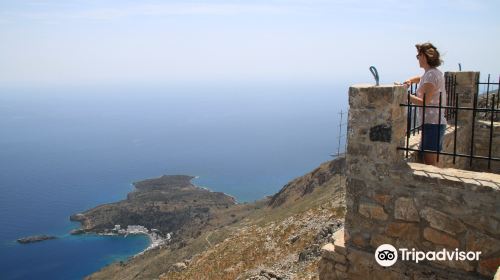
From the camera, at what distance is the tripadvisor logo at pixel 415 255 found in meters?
5.31

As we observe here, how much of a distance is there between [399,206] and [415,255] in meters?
0.77

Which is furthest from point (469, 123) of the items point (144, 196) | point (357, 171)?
point (144, 196)

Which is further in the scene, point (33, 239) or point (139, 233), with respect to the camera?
point (33, 239)

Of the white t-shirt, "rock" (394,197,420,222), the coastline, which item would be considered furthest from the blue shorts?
the coastline

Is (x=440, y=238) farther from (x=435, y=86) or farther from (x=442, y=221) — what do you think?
(x=435, y=86)

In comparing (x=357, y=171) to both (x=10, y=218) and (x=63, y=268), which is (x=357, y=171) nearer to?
(x=63, y=268)

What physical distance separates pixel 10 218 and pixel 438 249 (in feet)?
433

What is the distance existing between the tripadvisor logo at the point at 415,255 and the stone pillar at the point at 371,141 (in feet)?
1.09

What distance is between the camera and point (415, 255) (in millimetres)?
5723

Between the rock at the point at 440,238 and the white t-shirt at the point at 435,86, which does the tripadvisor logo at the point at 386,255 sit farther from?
the white t-shirt at the point at 435,86

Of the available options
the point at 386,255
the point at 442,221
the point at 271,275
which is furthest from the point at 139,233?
the point at 442,221

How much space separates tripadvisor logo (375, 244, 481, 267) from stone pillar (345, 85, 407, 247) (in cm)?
33

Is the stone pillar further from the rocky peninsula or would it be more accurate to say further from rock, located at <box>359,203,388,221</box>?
the rocky peninsula

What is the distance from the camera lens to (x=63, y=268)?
265 ft
